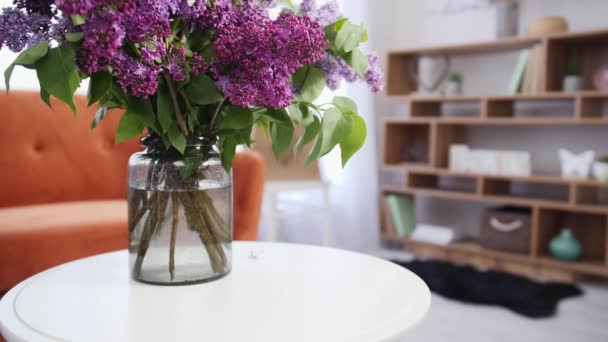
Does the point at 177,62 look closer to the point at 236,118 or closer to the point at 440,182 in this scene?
the point at 236,118

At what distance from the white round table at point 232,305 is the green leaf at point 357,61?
351 millimetres

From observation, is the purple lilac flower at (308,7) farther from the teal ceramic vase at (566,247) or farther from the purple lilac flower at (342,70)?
the teal ceramic vase at (566,247)

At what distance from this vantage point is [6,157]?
1968 mm

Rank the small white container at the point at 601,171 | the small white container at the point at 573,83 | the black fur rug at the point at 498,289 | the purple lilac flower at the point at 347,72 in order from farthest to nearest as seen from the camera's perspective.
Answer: the small white container at the point at 573,83
the small white container at the point at 601,171
the black fur rug at the point at 498,289
the purple lilac flower at the point at 347,72

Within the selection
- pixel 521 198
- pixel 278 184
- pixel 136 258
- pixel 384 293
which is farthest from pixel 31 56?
pixel 521 198

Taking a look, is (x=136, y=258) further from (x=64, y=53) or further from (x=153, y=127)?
(x=64, y=53)

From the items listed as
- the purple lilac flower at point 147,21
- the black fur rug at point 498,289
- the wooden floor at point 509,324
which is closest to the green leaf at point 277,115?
the purple lilac flower at point 147,21

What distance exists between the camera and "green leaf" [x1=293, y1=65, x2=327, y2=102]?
868 millimetres


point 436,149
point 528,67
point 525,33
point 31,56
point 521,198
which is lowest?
point 521,198

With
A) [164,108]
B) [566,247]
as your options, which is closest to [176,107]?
[164,108]

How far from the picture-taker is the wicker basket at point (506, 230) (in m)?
2.80

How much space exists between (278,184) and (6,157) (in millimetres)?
1265

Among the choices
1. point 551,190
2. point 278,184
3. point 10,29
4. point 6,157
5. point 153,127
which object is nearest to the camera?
point 10,29

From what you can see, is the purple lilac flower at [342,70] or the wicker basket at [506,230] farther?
the wicker basket at [506,230]
